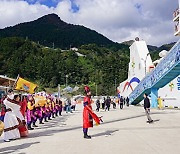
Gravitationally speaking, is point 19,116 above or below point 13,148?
above

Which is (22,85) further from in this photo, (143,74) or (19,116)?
(143,74)

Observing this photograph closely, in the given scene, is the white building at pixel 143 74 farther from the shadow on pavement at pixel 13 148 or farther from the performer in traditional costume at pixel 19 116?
the shadow on pavement at pixel 13 148

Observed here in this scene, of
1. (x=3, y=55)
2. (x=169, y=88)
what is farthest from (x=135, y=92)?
(x=3, y=55)

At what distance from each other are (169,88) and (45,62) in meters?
74.2

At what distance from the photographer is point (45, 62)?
109750mm

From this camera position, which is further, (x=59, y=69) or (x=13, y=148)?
(x=59, y=69)

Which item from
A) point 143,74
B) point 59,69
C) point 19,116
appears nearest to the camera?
point 19,116

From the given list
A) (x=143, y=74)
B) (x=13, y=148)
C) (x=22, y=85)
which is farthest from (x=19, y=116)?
(x=143, y=74)

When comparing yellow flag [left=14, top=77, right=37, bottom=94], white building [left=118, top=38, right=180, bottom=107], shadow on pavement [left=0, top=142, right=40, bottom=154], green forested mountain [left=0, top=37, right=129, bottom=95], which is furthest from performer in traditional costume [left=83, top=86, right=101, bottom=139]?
green forested mountain [left=0, top=37, right=129, bottom=95]

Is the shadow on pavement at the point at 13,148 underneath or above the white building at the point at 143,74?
underneath

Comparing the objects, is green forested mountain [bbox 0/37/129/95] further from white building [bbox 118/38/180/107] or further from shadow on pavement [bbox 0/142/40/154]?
shadow on pavement [bbox 0/142/40/154]

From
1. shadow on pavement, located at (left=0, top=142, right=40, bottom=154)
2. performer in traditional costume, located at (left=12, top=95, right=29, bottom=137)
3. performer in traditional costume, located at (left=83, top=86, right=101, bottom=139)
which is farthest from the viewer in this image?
performer in traditional costume, located at (left=12, top=95, right=29, bottom=137)

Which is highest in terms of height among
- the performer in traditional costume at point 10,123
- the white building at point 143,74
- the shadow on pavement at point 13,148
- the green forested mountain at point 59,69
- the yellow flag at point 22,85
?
the green forested mountain at point 59,69

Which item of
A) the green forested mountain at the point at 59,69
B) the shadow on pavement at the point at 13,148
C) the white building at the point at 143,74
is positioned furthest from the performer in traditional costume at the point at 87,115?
the green forested mountain at the point at 59,69
